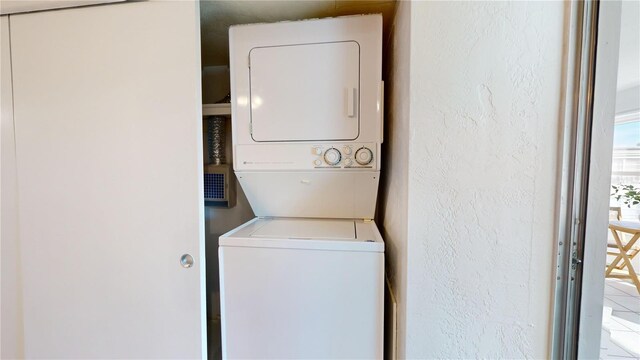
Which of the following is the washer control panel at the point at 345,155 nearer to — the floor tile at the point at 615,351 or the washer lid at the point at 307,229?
the washer lid at the point at 307,229

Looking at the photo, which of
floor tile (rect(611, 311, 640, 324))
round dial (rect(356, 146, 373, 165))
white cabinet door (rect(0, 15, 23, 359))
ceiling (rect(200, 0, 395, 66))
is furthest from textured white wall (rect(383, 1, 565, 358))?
white cabinet door (rect(0, 15, 23, 359))

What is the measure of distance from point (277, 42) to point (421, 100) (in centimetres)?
82

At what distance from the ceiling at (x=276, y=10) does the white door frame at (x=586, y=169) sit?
78 centimetres

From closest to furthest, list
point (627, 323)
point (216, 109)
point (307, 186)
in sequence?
point (627, 323)
point (307, 186)
point (216, 109)

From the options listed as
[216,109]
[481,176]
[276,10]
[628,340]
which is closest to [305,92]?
[276,10]

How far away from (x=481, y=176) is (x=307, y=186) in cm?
83

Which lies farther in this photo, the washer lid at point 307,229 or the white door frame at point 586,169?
the washer lid at point 307,229

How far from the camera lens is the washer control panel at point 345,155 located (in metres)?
1.09

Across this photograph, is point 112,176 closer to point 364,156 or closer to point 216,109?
point 216,109

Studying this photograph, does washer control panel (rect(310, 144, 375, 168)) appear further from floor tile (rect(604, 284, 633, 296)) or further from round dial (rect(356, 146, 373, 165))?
floor tile (rect(604, 284, 633, 296))

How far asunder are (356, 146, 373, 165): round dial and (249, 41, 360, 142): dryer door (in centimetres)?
8

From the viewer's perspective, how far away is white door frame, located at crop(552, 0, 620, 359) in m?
0.69

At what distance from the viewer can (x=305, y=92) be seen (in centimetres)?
110

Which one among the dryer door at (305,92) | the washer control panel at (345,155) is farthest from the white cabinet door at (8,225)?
the washer control panel at (345,155)
